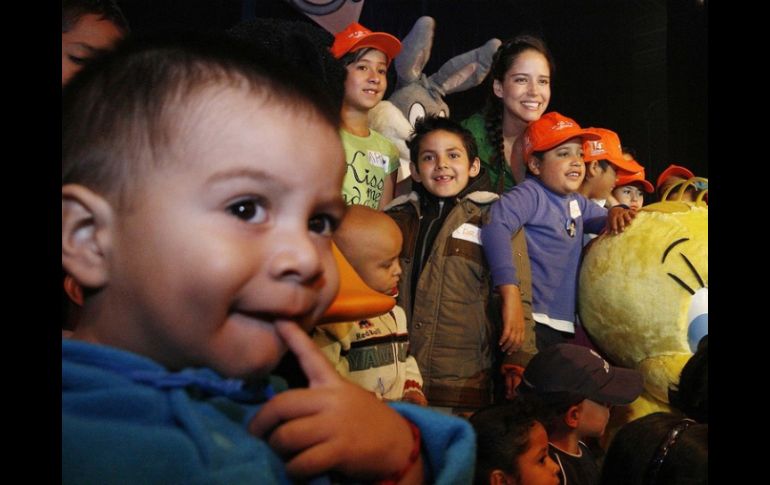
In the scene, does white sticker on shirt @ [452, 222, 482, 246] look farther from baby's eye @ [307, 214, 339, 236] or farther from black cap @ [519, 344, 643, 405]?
baby's eye @ [307, 214, 339, 236]

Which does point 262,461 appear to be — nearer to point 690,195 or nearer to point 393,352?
point 393,352

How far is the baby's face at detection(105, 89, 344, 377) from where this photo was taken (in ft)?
1.83

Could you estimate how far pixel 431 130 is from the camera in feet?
3.69

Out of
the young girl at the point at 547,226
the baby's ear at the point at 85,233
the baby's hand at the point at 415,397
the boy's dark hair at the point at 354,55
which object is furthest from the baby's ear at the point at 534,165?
the baby's ear at the point at 85,233

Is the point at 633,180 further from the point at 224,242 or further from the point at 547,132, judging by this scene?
the point at 224,242

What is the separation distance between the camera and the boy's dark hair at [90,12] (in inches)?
30.2

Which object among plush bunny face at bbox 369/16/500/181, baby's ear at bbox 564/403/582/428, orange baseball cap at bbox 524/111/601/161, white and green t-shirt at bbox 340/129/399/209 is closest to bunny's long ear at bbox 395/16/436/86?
plush bunny face at bbox 369/16/500/181

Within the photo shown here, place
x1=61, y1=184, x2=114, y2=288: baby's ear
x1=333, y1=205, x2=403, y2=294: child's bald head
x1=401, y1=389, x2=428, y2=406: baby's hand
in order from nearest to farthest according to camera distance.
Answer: x1=61, y1=184, x2=114, y2=288: baby's ear → x1=333, y1=205, x2=403, y2=294: child's bald head → x1=401, y1=389, x2=428, y2=406: baby's hand

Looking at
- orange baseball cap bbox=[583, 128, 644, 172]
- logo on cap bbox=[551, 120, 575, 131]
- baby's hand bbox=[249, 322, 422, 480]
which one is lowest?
baby's hand bbox=[249, 322, 422, 480]

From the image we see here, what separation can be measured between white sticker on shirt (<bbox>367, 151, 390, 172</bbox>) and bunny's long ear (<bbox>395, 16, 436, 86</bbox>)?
4.6 inches

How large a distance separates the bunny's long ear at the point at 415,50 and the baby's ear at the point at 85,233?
2.10 ft

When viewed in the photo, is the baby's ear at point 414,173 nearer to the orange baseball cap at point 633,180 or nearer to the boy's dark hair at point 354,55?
the boy's dark hair at point 354,55
